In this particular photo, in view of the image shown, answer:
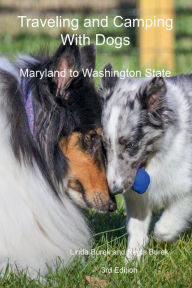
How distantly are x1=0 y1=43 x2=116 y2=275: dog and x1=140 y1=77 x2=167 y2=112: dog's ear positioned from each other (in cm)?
37

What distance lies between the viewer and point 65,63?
3299 mm

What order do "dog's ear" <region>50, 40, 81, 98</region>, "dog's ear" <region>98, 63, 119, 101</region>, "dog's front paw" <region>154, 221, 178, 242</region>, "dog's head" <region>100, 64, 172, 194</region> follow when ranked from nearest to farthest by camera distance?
"dog's ear" <region>50, 40, 81, 98</region>, "dog's head" <region>100, 64, 172, 194</region>, "dog's ear" <region>98, 63, 119, 101</region>, "dog's front paw" <region>154, 221, 178, 242</region>

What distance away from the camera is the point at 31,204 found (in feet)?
11.5

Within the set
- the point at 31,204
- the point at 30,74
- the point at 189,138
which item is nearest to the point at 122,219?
the point at 189,138

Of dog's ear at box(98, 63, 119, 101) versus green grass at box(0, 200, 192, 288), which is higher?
dog's ear at box(98, 63, 119, 101)

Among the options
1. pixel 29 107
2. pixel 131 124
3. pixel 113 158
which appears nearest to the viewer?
pixel 29 107

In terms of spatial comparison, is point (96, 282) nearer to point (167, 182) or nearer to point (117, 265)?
point (117, 265)

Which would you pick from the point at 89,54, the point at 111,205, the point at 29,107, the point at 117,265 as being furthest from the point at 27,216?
the point at 89,54

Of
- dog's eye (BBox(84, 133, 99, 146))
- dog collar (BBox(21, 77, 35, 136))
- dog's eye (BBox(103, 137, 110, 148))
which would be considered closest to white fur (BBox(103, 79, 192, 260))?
dog's eye (BBox(103, 137, 110, 148))

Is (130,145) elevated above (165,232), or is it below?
above

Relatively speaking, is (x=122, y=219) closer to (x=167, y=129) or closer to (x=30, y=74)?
(x=167, y=129)

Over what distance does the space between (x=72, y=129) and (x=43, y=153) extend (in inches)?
8.4

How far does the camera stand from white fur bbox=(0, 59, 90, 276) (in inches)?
134

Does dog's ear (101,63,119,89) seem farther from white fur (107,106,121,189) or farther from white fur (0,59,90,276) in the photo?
white fur (0,59,90,276)
